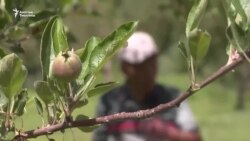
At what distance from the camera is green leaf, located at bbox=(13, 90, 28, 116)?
3.66 ft

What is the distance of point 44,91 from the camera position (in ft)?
3.59

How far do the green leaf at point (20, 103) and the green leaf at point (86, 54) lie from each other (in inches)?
3.6

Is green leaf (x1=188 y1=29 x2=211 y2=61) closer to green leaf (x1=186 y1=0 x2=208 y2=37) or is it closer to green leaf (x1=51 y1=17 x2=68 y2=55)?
green leaf (x1=186 y1=0 x2=208 y2=37)

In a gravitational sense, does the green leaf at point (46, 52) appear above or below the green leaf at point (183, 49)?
above

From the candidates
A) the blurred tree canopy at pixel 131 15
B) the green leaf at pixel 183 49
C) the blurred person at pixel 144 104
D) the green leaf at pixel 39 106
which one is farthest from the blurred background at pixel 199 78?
the green leaf at pixel 183 49

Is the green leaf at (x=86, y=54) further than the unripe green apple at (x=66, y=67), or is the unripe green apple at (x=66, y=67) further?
the green leaf at (x=86, y=54)

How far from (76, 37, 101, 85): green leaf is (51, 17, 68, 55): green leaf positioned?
0.08 feet

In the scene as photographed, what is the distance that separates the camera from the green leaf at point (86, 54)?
1091 mm

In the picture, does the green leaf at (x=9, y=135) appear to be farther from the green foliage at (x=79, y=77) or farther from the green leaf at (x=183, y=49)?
the green leaf at (x=183, y=49)

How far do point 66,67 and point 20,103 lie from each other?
0.60 feet

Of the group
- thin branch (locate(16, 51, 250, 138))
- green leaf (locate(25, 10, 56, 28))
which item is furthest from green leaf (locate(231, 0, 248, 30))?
green leaf (locate(25, 10, 56, 28))

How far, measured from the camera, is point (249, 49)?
992 millimetres

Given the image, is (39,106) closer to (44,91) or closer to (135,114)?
(44,91)

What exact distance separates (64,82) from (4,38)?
14.7 inches
